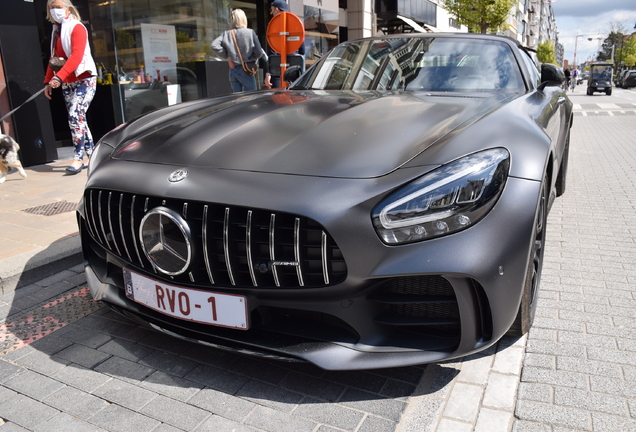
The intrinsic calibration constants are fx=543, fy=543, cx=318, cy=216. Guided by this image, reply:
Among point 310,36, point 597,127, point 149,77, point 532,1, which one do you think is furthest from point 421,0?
point 532,1

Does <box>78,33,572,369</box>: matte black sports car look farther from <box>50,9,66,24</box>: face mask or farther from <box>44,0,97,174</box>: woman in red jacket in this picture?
<box>50,9,66,24</box>: face mask

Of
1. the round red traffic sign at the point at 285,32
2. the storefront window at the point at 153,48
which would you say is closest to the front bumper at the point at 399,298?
the round red traffic sign at the point at 285,32

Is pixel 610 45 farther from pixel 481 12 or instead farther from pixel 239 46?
pixel 239 46

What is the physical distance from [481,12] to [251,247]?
2887 centimetres

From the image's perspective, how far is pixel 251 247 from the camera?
1915 mm

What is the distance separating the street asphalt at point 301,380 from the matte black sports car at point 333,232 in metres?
0.21

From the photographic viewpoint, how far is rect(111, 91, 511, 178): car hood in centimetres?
203

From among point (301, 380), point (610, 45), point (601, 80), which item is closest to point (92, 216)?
point (301, 380)

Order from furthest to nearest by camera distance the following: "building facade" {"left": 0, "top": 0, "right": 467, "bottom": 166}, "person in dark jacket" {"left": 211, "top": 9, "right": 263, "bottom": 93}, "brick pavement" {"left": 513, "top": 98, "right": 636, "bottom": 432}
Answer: "person in dark jacket" {"left": 211, "top": 9, "right": 263, "bottom": 93} < "building facade" {"left": 0, "top": 0, "right": 467, "bottom": 166} < "brick pavement" {"left": 513, "top": 98, "right": 636, "bottom": 432}

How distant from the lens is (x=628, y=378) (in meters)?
2.11

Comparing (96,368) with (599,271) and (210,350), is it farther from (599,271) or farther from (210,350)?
(599,271)

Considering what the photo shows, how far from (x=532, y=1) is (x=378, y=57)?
10450 centimetres

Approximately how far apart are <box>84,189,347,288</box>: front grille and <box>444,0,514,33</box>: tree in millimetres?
28636

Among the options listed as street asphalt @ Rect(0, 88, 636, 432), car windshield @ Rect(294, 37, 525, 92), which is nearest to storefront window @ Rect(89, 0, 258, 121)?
car windshield @ Rect(294, 37, 525, 92)
